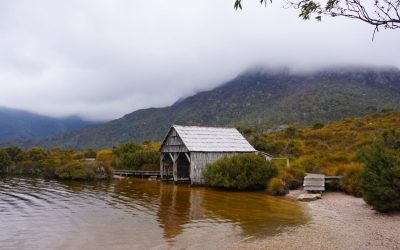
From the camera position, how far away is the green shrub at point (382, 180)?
1594cm

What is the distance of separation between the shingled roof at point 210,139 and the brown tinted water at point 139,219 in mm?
5831

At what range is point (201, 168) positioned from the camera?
3095 cm

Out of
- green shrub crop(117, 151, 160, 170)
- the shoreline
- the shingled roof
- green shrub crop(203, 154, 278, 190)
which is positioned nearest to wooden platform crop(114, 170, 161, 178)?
green shrub crop(117, 151, 160, 170)

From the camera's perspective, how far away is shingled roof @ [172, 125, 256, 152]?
104 feet

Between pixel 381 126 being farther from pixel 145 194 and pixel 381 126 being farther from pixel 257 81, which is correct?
pixel 257 81

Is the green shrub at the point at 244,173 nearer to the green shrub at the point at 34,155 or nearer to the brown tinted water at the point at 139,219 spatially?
the brown tinted water at the point at 139,219

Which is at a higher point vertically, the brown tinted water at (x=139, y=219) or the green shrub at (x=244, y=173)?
the green shrub at (x=244, y=173)

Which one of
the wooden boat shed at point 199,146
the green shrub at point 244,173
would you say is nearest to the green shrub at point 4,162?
the wooden boat shed at point 199,146

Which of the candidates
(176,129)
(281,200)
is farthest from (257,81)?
(281,200)

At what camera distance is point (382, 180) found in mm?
16188

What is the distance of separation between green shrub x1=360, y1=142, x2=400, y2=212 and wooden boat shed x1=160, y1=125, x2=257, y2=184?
15480 mm

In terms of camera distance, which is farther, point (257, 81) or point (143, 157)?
point (257, 81)

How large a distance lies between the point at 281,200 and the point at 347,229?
812cm

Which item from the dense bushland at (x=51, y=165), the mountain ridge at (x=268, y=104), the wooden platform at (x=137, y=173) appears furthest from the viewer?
the mountain ridge at (x=268, y=104)
